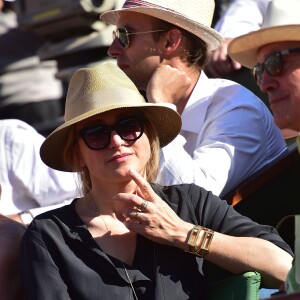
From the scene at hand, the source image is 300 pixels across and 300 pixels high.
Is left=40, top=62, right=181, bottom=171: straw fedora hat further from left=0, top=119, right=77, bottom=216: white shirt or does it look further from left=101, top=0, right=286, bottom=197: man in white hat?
left=0, top=119, right=77, bottom=216: white shirt


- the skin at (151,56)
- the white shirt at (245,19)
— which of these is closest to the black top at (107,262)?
the skin at (151,56)

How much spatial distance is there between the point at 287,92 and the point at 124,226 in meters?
0.90

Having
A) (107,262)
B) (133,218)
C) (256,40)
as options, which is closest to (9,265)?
(107,262)

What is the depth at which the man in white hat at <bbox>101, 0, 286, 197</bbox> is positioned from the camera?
17.1 ft

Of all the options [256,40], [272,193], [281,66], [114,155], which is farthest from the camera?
[272,193]

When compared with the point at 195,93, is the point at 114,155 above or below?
above

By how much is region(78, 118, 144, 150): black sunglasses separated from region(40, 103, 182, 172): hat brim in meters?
0.06

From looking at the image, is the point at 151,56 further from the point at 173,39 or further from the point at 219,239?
the point at 219,239

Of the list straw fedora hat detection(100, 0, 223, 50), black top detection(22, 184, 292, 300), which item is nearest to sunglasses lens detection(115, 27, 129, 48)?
straw fedora hat detection(100, 0, 223, 50)

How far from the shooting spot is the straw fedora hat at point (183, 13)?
18.5 ft

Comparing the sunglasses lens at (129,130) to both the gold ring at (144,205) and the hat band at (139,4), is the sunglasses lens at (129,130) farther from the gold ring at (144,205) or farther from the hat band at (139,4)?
the hat band at (139,4)

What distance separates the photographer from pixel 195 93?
221 inches

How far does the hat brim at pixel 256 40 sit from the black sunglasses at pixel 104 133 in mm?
795

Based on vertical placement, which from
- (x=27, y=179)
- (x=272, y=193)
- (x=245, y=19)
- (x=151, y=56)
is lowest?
(x=27, y=179)
